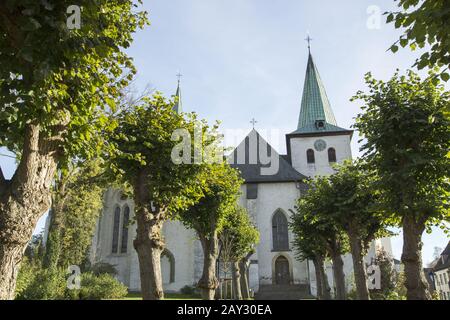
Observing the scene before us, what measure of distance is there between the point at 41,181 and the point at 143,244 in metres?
5.60

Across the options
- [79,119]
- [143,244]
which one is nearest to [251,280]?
[143,244]

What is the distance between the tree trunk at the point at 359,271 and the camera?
51.4 feet

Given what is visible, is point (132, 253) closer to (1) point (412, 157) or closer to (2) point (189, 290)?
(2) point (189, 290)

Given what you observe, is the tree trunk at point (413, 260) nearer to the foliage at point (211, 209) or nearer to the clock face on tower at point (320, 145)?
the foliage at point (211, 209)

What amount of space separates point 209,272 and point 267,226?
22511mm

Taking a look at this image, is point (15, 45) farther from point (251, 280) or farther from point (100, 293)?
point (251, 280)

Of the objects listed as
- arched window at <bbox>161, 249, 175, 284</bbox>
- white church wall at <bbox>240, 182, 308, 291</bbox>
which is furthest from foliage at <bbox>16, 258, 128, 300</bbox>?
white church wall at <bbox>240, 182, 308, 291</bbox>

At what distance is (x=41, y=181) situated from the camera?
6.23 metres

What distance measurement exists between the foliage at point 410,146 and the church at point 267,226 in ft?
73.9

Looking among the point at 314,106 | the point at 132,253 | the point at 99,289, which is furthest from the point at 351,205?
the point at 314,106

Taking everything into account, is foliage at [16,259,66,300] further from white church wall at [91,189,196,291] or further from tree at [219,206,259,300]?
white church wall at [91,189,196,291]

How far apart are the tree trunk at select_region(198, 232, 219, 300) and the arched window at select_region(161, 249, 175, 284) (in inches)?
842

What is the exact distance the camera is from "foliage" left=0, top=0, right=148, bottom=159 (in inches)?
215
